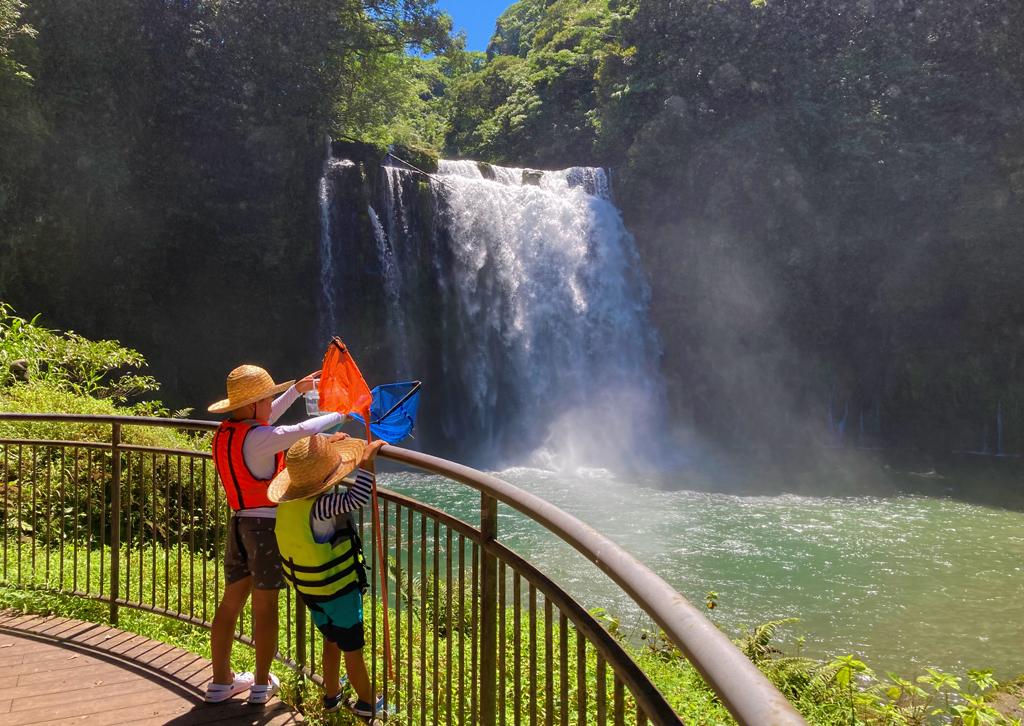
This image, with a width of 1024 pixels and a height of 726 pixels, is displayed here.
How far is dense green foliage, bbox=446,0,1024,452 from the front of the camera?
21766mm

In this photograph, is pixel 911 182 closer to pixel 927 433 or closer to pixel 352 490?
pixel 927 433

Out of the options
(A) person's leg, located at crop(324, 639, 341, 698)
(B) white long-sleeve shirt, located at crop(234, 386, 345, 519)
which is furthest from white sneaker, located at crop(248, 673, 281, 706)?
(B) white long-sleeve shirt, located at crop(234, 386, 345, 519)

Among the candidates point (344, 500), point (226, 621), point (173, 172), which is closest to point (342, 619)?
point (344, 500)

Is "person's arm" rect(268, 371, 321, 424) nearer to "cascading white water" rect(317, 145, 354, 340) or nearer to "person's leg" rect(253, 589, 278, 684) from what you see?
"person's leg" rect(253, 589, 278, 684)

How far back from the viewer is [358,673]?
290cm

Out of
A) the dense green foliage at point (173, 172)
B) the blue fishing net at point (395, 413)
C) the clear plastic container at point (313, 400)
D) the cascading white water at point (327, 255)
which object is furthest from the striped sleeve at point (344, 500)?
the cascading white water at point (327, 255)

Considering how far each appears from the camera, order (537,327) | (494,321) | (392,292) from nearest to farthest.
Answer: (392,292) → (494,321) → (537,327)

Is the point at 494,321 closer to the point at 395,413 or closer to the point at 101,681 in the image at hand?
the point at 101,681

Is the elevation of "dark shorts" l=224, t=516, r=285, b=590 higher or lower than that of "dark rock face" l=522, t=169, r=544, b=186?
lower

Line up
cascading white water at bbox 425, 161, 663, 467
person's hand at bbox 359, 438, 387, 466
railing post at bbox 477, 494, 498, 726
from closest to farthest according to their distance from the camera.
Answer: railing post at bbox 477, 494, 498, 726
person's hand at bbox 359, 438, 387, 466
cascading white water at bbox 425, 161, 663, 467

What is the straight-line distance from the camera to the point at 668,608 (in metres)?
1.24

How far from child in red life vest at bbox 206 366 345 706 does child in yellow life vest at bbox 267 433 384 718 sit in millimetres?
221

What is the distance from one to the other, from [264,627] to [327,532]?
0.70m

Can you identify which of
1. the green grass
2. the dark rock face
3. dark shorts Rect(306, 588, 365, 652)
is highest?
the dark rock face
